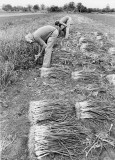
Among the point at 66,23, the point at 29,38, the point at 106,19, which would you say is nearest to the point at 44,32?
the point at 29,38

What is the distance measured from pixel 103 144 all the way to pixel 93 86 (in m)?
1.64

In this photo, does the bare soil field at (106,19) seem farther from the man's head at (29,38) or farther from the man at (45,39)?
the man's head at (29,38)

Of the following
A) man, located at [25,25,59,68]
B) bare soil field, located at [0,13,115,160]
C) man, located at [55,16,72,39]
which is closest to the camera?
bare soil field, located at [0,13,115,160]

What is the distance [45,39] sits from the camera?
5598mm

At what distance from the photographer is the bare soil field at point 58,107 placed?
9.25ft

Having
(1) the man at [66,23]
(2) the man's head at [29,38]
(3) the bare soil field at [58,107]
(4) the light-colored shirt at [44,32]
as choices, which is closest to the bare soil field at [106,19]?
(1) the man at [66,23]

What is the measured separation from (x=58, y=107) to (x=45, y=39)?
2.79 metres

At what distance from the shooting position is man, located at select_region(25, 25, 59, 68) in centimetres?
518

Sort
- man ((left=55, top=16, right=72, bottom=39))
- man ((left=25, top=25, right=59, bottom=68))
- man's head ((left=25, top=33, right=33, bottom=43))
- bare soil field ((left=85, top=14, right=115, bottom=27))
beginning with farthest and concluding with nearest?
bare soil field ((left=85, top=14, right=115, bottom=27)), man ((left=55, top=16, right=72, bottom=39)), man ((left=25, top=25, right=59, bottom=68)), man's head ((left=25, top=33, right=33, bottom=43))

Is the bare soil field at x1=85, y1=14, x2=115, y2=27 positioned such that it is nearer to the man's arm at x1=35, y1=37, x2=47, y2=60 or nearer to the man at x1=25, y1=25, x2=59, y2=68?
the man at x1=25, y1=25, x2=59, y2=68

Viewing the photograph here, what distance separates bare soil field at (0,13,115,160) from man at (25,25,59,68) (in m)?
0.23

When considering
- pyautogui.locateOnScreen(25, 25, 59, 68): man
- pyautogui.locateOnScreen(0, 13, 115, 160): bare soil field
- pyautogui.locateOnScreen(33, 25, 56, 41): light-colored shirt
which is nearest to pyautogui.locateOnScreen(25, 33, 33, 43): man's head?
pyautogui.locateOnScreen(25, 25, 59, 68): man

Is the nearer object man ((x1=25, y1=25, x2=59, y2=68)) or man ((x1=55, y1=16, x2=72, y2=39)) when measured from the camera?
man ((x1=25, y1=25, x2=59, y2=68))

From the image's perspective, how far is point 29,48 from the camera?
5.89m
